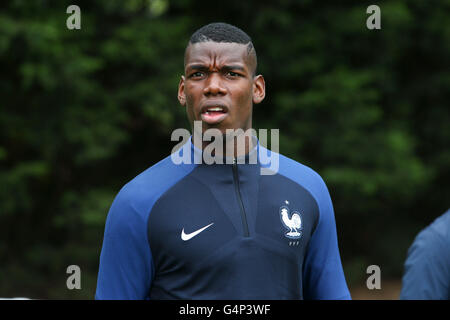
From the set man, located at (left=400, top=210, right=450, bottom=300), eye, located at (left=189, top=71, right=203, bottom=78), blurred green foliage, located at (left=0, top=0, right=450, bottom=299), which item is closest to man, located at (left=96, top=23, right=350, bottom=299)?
eye, located at (left=189, top=71, right=203, bottom=78)

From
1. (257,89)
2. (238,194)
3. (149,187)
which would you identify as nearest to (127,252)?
(149,187)

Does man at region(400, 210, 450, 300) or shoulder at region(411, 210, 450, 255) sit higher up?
shoulder at region(411, 210, 450, 255)

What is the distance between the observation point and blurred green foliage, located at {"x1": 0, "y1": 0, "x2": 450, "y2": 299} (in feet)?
32.0

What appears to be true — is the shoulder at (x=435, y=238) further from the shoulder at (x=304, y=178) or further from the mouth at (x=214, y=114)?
the mouth at (x=214, y=114)

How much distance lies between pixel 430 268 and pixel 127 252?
1410 mm

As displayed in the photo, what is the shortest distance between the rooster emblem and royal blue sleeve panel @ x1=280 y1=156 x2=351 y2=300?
11 cm

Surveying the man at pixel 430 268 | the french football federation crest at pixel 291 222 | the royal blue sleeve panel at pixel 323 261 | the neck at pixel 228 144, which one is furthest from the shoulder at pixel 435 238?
the neck at pixel 228 144

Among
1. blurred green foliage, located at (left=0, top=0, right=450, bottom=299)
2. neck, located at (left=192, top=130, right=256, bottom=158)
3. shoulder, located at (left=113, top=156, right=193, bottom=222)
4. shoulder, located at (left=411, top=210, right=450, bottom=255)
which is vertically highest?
blurred green foliage, located at (left=0, top=0, right=450, bottom=299)

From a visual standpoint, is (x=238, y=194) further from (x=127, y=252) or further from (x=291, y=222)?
(x=127, y=252)

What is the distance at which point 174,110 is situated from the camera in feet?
33.9

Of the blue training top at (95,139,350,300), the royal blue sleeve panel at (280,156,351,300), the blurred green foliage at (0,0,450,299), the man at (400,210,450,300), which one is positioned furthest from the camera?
the blurred green foliage at (0,0,450,299)

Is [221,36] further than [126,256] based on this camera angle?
Yes

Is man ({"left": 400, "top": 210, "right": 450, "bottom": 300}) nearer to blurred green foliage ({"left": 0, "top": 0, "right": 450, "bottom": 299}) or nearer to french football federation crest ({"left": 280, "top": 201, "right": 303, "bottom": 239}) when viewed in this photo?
french football federation crest ({"left": 280, "top": 201, "right": 303, "bottom": 239})
